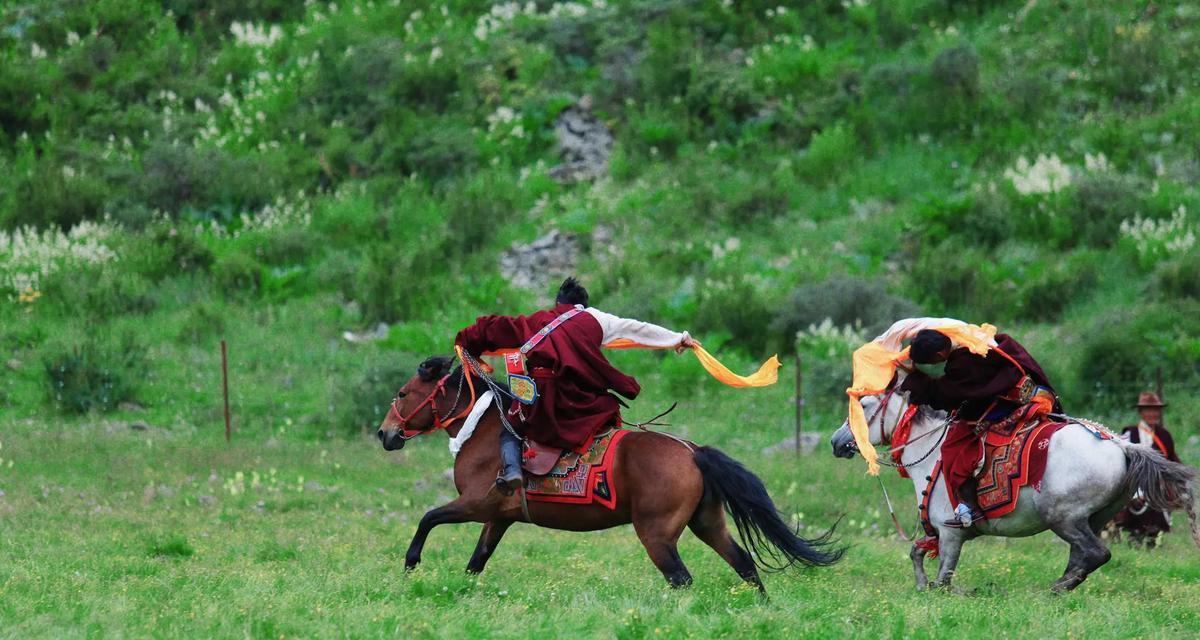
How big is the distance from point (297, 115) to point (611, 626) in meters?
21.8

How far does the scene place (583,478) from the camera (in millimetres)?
8938

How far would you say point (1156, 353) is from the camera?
17.5m

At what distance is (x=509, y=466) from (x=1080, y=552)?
12.9 feet

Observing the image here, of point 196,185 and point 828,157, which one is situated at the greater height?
point 828,157

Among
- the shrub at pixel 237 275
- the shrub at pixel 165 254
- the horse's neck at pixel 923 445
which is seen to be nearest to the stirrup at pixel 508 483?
the horse's neck at pixel 923 445

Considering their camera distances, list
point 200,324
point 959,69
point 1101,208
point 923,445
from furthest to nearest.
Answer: point 959,69 < point 1101,208 < point 200,324 < point 923,445

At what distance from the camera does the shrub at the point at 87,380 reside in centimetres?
1777

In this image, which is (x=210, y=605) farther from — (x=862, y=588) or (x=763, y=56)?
(x=763, y=56)

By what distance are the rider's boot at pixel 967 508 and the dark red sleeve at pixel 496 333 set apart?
324cm

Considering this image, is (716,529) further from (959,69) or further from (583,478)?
(959,69)

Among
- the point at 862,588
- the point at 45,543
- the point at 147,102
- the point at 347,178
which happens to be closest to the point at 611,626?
the point at 862,588

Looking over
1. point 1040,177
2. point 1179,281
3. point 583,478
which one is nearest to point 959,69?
point 1040,177

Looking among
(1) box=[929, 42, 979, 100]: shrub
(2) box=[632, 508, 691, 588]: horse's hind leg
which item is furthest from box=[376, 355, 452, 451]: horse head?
(1) box=[929, 42, 979, 100]: shrub

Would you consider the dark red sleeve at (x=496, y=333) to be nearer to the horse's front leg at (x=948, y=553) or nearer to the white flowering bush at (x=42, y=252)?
the horse's front leg at (x=948, y=553)
